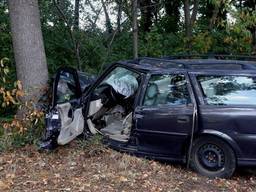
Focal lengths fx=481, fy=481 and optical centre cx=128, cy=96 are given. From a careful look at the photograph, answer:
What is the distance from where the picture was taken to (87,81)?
8.84 m

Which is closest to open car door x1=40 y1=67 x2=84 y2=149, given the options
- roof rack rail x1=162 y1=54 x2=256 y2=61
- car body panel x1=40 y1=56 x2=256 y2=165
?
car body panel x1=40 y1=56 x2=256 y2=165

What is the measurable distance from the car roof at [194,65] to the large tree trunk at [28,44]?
73.3 inches

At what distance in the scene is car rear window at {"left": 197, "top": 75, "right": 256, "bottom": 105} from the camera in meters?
6.50

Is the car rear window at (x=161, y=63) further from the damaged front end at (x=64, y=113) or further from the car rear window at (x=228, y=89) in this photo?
the damaged front end at (x=64, y=113)

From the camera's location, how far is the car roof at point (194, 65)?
6.74 m

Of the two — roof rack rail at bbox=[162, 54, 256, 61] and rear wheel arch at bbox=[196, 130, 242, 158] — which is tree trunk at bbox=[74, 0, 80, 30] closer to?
roof rack rail at bbox=[162, 54, 256, 61]

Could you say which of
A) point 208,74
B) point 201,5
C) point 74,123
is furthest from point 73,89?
point 201,5

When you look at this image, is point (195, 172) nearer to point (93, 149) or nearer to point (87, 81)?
point (93, 149)

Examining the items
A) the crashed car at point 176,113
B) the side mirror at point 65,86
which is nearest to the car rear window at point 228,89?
the crashed car at point 176,113

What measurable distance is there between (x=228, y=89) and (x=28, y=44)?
143 inches

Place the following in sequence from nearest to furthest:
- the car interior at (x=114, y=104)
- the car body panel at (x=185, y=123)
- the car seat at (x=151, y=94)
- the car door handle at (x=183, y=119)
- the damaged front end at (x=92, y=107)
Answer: the car body panel at (x=185, y=123), the car door handle at (x=183, y=119), the car seat at (x=151, y=94), the damaged front end at (x=92, y=107), the car interior at (x=114, y=104)

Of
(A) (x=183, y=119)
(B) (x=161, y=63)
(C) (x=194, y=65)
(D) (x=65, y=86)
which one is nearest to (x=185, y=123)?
(A) (x=183, y=119)

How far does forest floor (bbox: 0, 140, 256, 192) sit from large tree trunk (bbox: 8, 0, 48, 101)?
57.6 inches

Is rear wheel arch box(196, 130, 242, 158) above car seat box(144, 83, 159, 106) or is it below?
below
